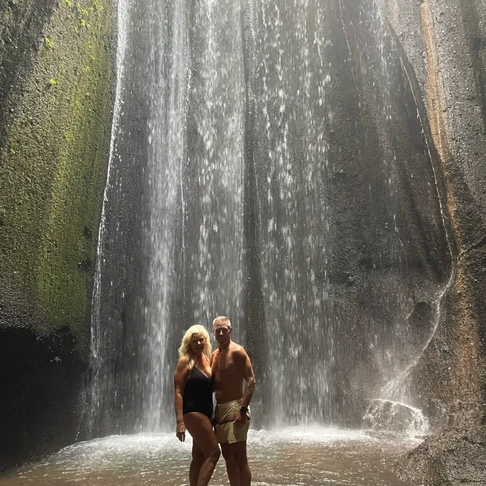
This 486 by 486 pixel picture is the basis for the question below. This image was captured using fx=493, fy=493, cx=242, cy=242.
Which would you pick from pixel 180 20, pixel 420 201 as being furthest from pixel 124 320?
pixel 180 20

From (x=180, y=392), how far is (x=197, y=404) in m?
0.14

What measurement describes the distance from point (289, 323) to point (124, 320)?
3.02 m

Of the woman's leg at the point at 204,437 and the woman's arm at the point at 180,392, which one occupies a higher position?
the woman's arm at the point at 180,392

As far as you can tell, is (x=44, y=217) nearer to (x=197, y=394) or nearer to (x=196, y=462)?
(x=197, y=394)

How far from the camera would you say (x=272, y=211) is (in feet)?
32.8

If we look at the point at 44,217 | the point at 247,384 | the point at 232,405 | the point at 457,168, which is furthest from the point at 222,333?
the point at 457,168

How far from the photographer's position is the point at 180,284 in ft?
31.8

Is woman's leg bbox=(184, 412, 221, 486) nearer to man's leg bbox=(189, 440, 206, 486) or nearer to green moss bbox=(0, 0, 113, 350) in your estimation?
man's leg bbox=(189, 440, 206, 486)

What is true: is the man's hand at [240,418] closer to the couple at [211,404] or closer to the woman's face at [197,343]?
the couple at [211,404]

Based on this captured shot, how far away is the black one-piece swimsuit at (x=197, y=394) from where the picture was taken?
10.9 feet

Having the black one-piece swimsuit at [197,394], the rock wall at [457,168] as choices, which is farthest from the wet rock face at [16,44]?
the rock wall at [457,168]

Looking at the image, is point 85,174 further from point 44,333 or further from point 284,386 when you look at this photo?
point 284,386

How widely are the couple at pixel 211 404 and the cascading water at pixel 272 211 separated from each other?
5102mm

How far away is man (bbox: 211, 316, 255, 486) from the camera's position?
3357mm
